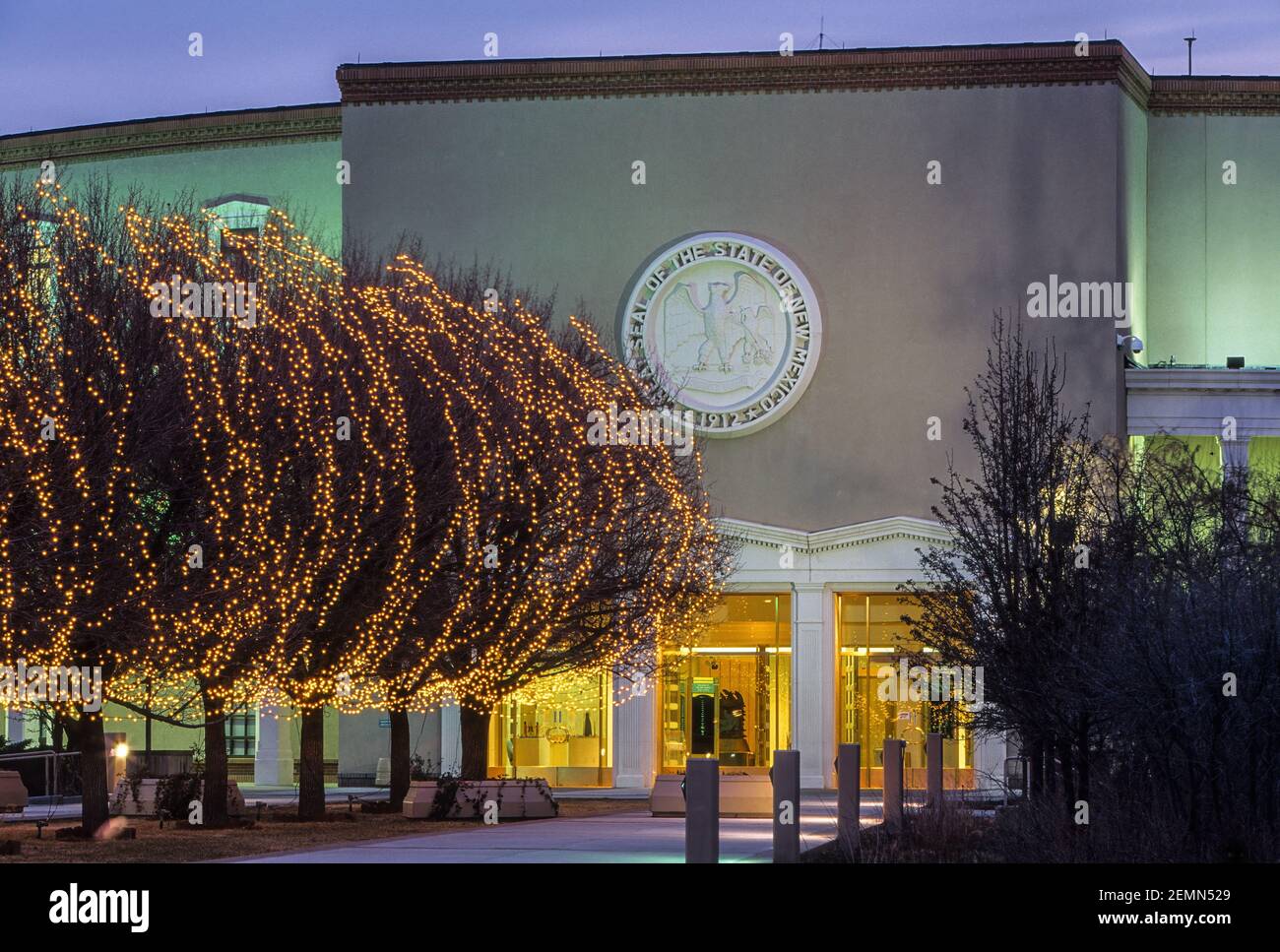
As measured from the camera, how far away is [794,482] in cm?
5209

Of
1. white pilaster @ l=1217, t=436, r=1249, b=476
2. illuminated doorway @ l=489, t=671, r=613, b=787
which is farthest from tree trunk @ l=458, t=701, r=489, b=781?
white pilaster @ l=1217, t=436, r=1249, b=476

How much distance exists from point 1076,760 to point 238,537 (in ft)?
40.8

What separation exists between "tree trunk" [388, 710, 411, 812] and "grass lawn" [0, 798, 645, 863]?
1164 millimetres

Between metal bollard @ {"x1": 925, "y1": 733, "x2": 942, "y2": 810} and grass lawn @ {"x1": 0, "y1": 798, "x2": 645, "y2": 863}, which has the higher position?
metal bollard @ {"x1": 925, "y1": 733, "x2": 942, "y2": 810}

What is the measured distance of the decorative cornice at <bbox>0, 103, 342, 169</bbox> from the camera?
2272 inches

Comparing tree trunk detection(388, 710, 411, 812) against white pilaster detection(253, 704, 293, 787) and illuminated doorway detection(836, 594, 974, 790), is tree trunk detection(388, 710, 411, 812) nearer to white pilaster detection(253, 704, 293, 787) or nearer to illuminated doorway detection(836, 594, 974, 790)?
illuminated doorway detection(836, 594, 974, 790)

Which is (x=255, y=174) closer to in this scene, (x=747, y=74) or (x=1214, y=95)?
(x=747, y=74)

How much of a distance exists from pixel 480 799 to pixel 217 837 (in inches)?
244

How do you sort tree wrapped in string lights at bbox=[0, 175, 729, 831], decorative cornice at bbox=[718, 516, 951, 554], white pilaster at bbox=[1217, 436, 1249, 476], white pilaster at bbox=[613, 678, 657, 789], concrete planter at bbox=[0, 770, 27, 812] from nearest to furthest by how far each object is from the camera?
tree wrapped in string lights at bbox=[0, 175, 729, 831]
concrete planter at bbox=[0, 770, 27, 812]
decorative cornice at bbox=[718, 516, 951, 554]
white pilaster at bbox=[613, 678, 657, 789]
white pilaster at bbox=[1217, 436, 1249, 476]

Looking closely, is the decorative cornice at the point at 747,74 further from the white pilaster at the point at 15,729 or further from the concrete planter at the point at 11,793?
the concrete planter at the point at 11,793

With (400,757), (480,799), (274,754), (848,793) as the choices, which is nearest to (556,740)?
(274,754)

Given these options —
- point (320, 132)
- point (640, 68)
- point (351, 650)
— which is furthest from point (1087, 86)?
point (351, 650)

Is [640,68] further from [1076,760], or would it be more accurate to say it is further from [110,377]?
[1076,760]

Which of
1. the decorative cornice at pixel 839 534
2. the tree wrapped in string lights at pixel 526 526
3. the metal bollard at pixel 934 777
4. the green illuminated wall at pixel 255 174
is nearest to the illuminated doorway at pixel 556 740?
the decorative cornice at pixel 839 534
